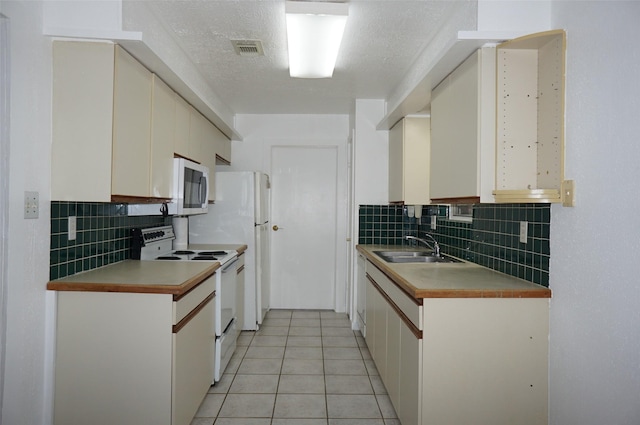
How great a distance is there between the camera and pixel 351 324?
13.2 ft

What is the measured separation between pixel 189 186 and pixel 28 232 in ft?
3.95

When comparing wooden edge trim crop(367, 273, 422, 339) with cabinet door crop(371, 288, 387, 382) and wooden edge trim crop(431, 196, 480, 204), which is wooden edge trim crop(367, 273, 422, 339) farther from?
wooden edge trim crop(431, 196, 480, 204)

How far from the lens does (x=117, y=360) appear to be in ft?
6.06

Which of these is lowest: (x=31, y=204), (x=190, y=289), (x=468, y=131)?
(x=190, y=289)

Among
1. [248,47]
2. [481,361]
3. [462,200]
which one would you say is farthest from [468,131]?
[248,47]

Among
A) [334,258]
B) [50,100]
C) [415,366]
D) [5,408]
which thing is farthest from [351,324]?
[50,100]

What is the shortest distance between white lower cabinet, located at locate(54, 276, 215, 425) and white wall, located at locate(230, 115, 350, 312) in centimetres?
280

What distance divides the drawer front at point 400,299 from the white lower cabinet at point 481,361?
0.05ft

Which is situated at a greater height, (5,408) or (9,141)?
(9,141)

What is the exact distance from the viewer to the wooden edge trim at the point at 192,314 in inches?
73.9

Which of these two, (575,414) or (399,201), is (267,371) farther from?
(575,414)

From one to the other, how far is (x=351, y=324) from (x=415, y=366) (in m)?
2.24

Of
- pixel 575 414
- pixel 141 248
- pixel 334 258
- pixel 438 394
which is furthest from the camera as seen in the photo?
pixel 334 258

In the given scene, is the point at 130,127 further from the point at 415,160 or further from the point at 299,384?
the point at 415,160
